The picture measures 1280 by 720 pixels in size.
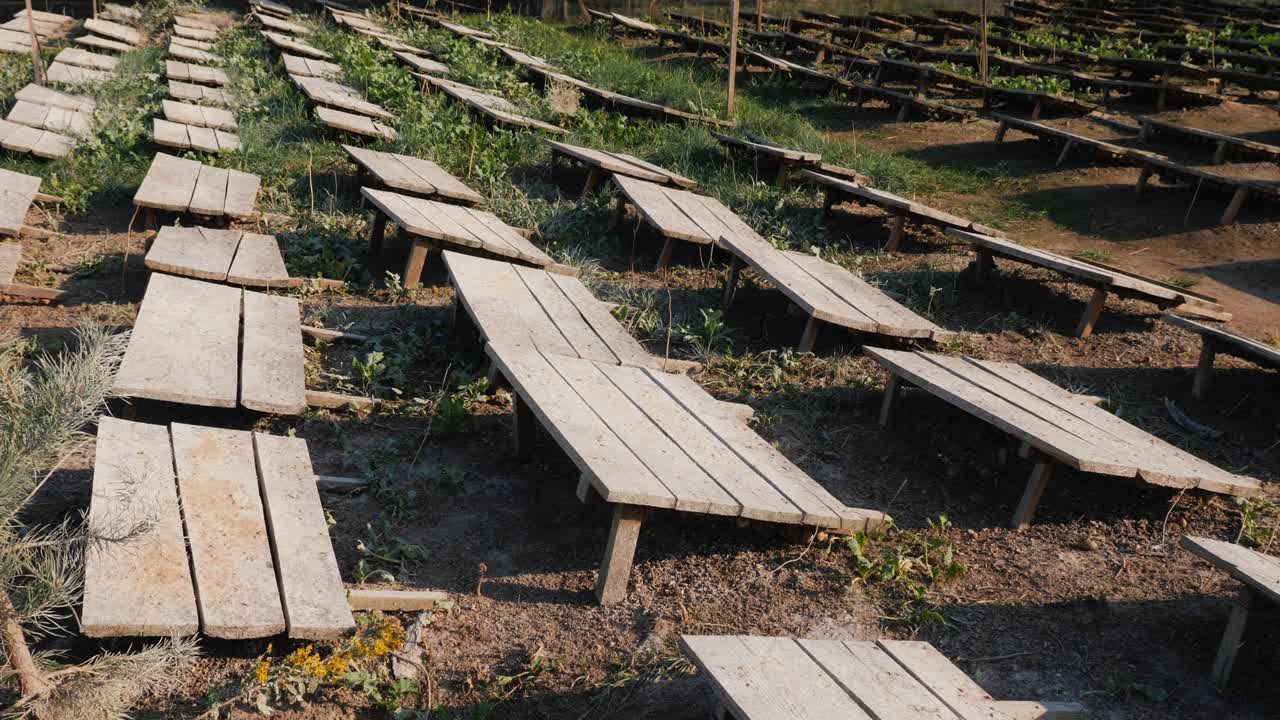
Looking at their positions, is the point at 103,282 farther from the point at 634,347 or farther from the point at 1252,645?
the point at 1252,645

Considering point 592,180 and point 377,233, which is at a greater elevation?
point 592,180

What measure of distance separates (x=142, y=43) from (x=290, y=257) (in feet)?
28.1

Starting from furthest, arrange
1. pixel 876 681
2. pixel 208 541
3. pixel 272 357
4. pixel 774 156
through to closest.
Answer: pixel 774 156 < pixel 272 357 < pixel 208 541 < pixel 876 681

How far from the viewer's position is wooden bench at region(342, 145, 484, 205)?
6320 mm

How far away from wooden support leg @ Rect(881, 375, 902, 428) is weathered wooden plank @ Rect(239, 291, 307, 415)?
8.25ft

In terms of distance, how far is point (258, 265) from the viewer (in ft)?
17.3

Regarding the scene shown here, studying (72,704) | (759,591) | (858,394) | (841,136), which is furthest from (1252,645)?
(841,136)

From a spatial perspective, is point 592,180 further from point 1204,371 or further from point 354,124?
point 1204,371

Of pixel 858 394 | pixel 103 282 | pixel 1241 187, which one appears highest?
pixel 1241 187

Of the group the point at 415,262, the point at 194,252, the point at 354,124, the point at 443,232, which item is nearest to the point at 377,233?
the point at 415,262

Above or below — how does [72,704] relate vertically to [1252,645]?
below

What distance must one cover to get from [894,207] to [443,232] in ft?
9.77

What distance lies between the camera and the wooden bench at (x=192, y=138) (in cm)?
718

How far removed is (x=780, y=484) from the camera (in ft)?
11.6
